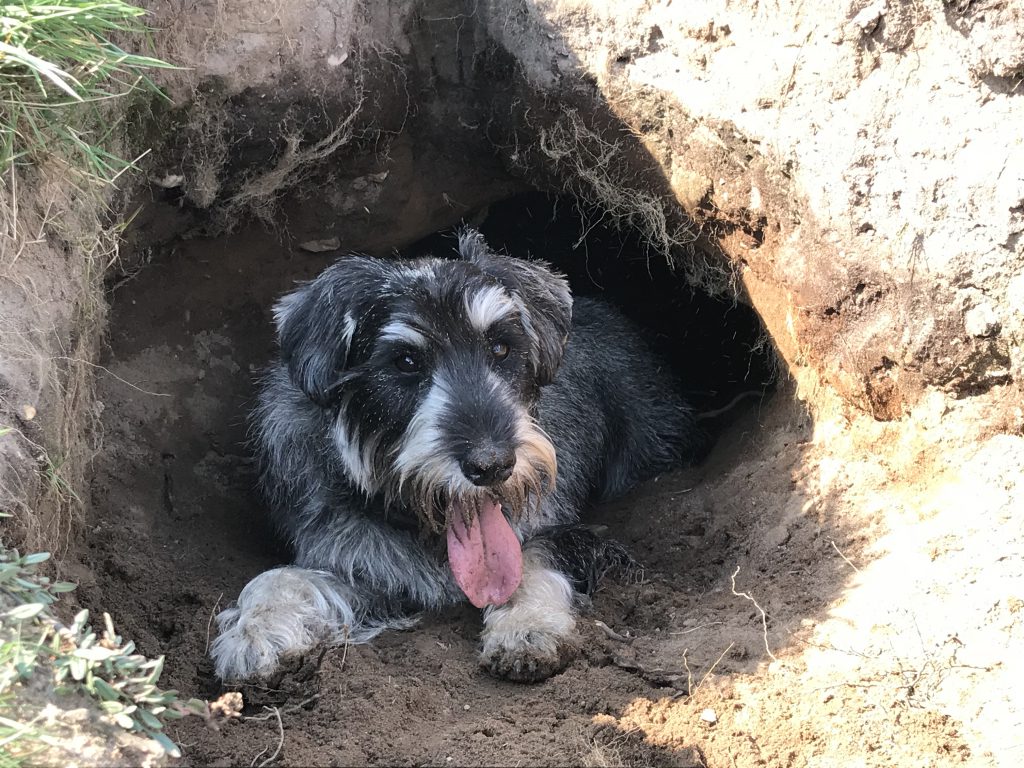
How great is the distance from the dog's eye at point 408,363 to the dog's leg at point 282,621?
1.00m

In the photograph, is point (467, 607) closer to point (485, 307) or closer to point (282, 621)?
point (282, 621)

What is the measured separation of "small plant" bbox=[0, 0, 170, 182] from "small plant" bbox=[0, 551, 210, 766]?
1.71 metres

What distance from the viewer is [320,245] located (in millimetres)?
5621

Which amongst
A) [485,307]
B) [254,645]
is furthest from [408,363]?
[254,645]

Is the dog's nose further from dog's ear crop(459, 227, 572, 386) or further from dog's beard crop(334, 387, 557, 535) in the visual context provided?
dog's ear crop(459, 227, 572, 386)

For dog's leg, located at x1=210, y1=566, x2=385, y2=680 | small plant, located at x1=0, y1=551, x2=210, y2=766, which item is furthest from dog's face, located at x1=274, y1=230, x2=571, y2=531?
small plant, located at x1=0, y1=551, x2=210, y2=766

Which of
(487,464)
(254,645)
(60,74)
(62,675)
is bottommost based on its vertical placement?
(254,645)

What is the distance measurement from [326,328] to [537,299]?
0.99 metres

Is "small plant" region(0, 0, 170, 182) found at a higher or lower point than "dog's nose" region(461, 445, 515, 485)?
higher

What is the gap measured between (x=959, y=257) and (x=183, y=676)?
11.4 ft

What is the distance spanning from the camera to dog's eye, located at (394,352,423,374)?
3832 millimetres

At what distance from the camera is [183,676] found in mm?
3523

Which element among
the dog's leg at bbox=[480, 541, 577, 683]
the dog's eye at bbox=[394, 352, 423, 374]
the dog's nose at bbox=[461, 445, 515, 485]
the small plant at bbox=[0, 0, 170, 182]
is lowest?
the dog's leg at bbox=[480, 541, 577, 683]

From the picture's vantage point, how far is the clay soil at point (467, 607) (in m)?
2.99
